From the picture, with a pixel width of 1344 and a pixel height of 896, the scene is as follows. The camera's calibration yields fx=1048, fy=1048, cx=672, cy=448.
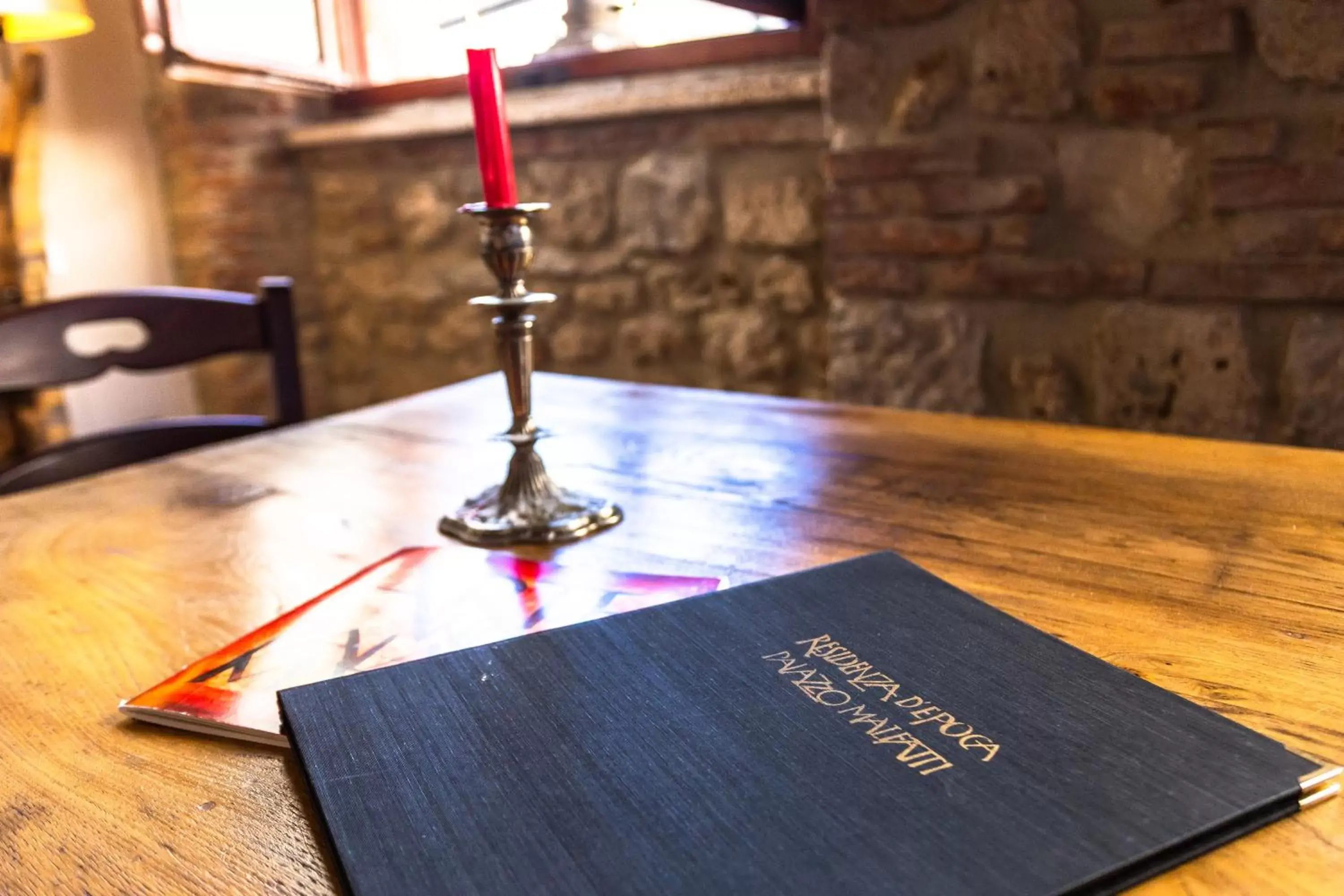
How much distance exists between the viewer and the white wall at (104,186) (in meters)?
2.54

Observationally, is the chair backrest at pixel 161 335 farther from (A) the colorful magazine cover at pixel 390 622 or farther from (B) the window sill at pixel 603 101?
(B) the window sill at pixel 603 101

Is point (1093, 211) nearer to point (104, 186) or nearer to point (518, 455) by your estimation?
point (518, 455)

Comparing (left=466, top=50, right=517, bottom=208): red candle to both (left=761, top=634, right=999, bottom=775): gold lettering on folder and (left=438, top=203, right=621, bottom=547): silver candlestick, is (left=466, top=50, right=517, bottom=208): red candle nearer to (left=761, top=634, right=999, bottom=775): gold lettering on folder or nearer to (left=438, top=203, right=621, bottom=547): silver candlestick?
(left=438, top=203, right=621, bottom=547): silver candlestick

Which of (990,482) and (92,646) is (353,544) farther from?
(990,482)

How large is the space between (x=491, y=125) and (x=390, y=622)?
331 mm

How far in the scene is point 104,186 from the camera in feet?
8.65

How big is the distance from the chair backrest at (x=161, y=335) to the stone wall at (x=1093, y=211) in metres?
0.82

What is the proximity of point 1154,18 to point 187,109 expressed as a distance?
2223 mm

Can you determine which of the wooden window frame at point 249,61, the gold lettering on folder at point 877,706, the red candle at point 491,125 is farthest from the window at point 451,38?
the gold lettering on folder at point 877,706

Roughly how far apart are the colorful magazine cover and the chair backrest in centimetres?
66

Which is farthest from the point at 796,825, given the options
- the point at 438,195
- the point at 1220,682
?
the point at 438,195

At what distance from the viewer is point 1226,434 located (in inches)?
52.7

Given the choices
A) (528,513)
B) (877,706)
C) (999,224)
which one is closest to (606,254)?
(999,224)

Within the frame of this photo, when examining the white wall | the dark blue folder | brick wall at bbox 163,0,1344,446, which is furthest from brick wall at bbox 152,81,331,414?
the dark blue folder
